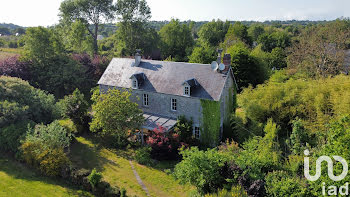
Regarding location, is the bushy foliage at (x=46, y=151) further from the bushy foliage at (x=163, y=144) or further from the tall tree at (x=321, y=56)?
the tall tree at (x=321, y=56)

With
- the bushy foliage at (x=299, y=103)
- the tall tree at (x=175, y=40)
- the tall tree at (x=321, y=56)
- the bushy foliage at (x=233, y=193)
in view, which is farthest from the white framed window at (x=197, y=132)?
the tall tree at (x=175, y=40)

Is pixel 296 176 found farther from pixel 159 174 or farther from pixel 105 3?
pixel 105 3

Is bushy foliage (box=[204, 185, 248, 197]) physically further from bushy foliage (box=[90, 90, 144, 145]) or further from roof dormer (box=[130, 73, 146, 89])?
roof dormer (box=[130, 73, 146, 89])

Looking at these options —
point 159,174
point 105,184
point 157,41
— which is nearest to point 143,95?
point 159,174

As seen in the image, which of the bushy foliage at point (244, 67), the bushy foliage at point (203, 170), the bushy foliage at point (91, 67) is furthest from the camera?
the bushy foliage at point (91, 67)

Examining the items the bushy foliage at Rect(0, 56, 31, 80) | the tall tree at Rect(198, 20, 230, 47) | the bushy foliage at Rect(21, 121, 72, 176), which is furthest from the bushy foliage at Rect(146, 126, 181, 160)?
the tall tree at Rect(198, 20, 230, 47)
